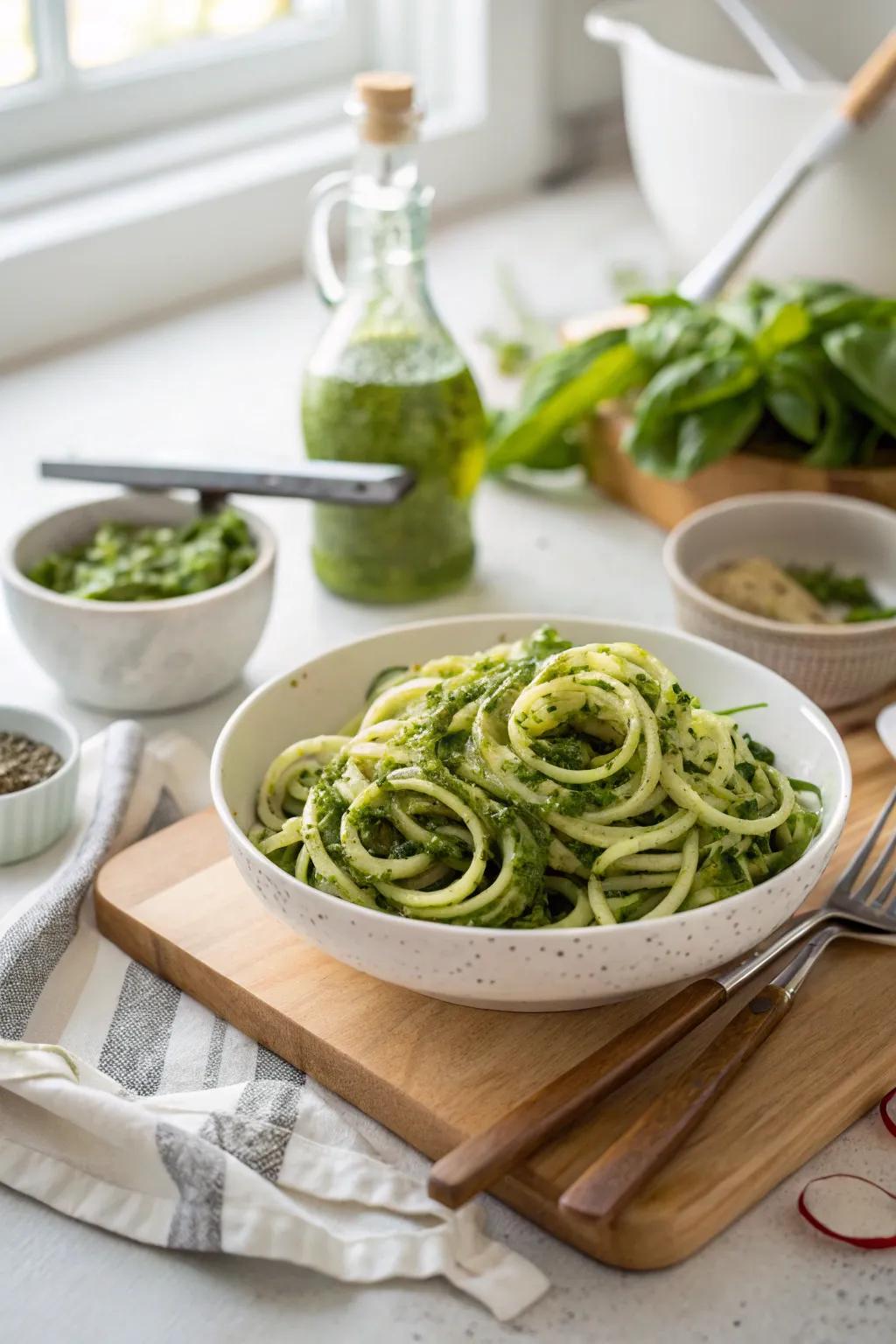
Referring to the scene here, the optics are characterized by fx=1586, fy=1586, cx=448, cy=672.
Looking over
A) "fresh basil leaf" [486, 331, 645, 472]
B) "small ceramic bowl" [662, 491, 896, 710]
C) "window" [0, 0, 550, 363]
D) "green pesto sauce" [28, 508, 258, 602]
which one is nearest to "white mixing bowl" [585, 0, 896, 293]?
"fresh basil leaf" [486, 331, 645, 472]

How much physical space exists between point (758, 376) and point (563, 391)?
0.86 feet

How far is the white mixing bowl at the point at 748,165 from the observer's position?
2148mm

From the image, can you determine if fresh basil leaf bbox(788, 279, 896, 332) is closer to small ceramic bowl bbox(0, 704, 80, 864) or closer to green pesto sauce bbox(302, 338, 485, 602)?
green pesto sauce bbox(302, 338, 485, 602)

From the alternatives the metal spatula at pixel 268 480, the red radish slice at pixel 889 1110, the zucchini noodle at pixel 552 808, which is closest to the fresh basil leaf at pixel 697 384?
the metal spatula at pixel 268 480

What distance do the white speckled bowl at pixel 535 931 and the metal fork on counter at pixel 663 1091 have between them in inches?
1.4

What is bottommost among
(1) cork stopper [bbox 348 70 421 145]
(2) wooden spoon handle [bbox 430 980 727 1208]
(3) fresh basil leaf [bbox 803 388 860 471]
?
(3) fresh basil leaf [bbox 803 388 860 471]

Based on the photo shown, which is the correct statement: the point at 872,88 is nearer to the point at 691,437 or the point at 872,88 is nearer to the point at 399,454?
the point at 691,437

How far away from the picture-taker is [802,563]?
182 cm

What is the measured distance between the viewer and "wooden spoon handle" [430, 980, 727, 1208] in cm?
97

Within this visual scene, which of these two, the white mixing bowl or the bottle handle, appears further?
the white mixing bowl

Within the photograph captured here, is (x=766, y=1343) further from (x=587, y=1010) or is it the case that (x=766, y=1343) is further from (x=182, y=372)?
(x=182, y=372)

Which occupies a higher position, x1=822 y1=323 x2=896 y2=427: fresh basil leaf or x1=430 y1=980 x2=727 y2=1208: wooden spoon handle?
x1=822 y1=323 x2=896 y2=427: fresh basil leaf

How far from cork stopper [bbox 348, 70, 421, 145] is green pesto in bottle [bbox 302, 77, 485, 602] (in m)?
0.01

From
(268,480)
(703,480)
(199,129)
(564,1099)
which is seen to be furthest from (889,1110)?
(199,129)
